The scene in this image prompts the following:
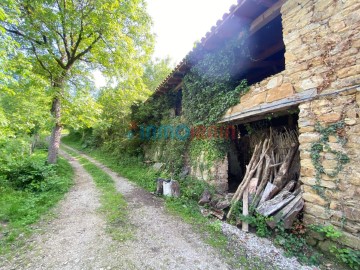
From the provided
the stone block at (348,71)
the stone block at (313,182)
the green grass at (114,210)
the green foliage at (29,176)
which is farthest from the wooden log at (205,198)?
the green foliage at (29,176)

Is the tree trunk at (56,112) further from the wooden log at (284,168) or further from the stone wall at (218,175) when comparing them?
the wooden log at (284,168)

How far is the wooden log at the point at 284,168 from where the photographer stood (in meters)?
4.46

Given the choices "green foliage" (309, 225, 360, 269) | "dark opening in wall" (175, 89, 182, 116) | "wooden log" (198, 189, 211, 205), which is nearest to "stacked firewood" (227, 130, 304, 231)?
"green foliage" (309, 225, 360, 269)

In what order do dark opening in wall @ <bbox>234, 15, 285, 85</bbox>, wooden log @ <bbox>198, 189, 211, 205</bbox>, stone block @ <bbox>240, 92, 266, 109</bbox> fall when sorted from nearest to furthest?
stone block @ <bbox>240, 92, 266, 109</bbox> → wooden log @ <bbox>198, 189, 211, 205</bbox> → dark opening in wall @ <bbox>234, 15, 285, 85</bbox>

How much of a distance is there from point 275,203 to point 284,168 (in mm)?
1094

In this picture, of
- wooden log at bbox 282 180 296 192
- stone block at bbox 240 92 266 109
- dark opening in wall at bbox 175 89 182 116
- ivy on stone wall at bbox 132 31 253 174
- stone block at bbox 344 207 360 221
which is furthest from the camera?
dark opening in wall at bbox 175 89 182 116

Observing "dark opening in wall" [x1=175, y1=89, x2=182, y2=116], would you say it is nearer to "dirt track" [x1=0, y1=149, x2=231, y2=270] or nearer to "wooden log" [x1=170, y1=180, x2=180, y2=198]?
"wooden log" [x1=170, y1=180, x2=180, y2=198]

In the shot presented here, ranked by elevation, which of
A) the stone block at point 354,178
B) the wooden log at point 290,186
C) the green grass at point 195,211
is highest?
the stone block at point 354,178

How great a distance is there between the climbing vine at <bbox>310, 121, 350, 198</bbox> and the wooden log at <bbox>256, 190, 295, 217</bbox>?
66 centimetres

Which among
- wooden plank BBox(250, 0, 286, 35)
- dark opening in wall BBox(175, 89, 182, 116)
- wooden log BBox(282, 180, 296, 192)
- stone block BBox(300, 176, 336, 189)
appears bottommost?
wooden log BBox(282, 180, 296, 192)

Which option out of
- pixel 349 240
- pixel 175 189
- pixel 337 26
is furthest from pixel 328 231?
pixel 175 189

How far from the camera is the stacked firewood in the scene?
12.3ft

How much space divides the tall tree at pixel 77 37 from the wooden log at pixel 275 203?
9.00 meters

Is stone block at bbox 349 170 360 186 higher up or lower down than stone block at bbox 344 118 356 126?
lower down
